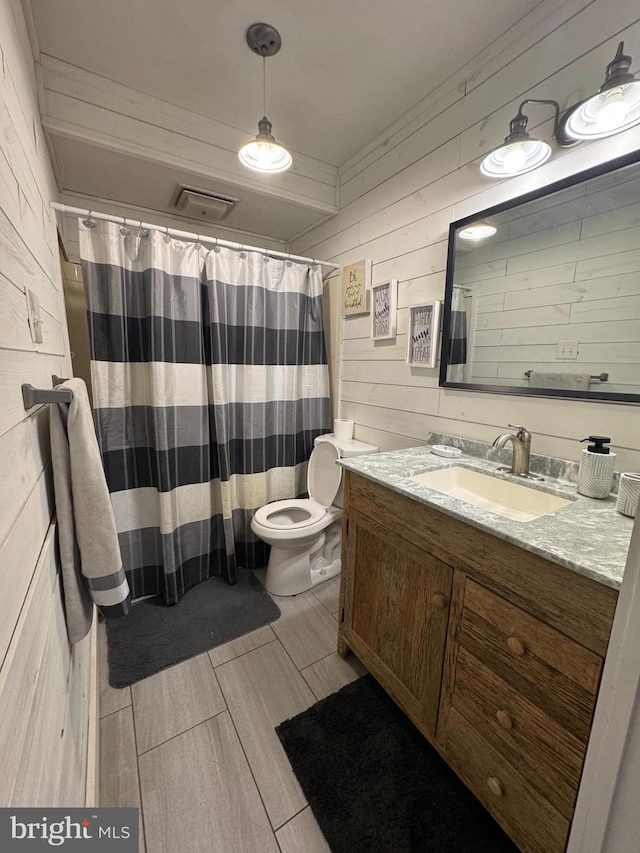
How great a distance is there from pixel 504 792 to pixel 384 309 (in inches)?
74.3

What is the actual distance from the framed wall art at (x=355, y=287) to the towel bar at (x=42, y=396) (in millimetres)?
1631

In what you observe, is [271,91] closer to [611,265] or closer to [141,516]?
[611,265]

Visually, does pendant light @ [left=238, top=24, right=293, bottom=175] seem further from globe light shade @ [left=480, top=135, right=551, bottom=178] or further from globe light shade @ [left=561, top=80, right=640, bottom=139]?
globe light shade @ [left=561, top=80, right=640, bottom=139]

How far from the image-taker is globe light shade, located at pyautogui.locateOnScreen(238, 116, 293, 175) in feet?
4.59

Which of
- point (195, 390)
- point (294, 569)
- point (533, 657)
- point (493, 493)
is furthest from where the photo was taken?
point (294, 569)

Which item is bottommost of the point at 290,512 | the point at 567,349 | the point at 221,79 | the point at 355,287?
the point at 290,512

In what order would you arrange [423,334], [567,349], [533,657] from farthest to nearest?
[423,334] → [567,349] → [533,657]

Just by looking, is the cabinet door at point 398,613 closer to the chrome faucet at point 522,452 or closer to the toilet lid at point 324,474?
the chrome faucet at point 522,452

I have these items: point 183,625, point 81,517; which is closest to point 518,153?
point 81,517

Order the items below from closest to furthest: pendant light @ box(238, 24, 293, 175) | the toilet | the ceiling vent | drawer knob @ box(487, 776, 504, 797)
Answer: drawer knob @ box(487, 776, 504, 797) < pendant light @ box(238, 24, 293, 175) < the toilet < the ceiling vent

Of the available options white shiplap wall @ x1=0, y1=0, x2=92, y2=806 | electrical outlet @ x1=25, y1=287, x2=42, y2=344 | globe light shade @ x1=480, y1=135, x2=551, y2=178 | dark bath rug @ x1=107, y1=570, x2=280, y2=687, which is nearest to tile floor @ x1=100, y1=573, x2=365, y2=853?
dark bath rug @ x1=107, y1=570, x2=280, y2=687

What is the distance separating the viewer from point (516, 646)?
2.71 feet

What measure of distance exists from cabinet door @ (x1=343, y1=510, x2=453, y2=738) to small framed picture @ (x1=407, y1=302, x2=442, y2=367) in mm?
839

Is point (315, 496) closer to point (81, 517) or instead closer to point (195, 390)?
point (195, 390)
